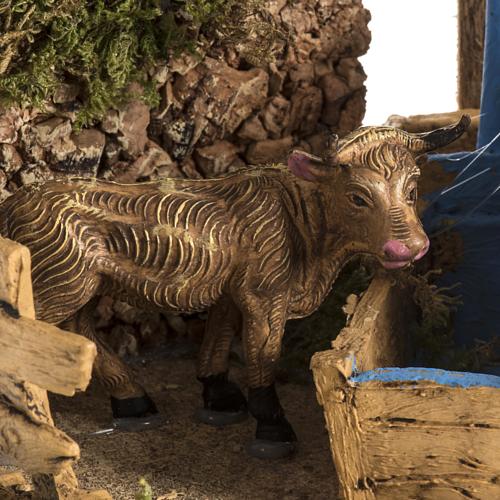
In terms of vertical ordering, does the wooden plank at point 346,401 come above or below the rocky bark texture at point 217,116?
below

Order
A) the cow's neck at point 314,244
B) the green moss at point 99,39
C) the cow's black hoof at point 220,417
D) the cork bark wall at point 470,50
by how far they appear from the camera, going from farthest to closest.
→ 1. the cork bark wall at point 470,50
2. the cow's black hoof at point 220,417
3. the green moss at point 99,39
4. the cow's neck at point 314,244

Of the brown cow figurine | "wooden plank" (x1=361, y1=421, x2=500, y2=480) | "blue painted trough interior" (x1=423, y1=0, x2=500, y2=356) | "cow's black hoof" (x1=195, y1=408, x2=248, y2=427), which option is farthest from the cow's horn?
"cow's black hoof" (x1=195, y1=408, x2=248, y2=427)

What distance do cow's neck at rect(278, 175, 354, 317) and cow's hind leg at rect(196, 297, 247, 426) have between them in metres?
0.23

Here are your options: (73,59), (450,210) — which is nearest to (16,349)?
(73,59)

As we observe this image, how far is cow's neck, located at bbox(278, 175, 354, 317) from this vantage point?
202 cm

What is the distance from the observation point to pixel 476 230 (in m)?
2.43

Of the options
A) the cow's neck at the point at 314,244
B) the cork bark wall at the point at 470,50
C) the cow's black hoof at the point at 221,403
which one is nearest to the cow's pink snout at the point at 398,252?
the cow's neck at the point at 314,244

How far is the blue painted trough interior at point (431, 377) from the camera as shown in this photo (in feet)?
5.24

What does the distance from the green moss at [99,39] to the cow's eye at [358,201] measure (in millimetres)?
702

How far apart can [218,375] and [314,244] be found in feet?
1.48

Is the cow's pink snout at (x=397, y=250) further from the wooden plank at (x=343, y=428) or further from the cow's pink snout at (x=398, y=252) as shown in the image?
the wooden plank at (x=343, y=428)

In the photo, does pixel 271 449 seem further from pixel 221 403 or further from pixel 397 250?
pixel 397 250

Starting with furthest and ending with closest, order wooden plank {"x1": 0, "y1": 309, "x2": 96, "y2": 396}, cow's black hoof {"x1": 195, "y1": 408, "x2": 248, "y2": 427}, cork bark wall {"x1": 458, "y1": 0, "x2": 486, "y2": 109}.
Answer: cork bark wall {"x1": 458, "y1": 0, "x2": 486, "y2": 109}
cow's black hoof {"x1": 195, "y1": 408, "x2": 248, "y2": 427}
wooden plank {"x1": 0, "y1": 309, "x2": 96, "y2": 396}

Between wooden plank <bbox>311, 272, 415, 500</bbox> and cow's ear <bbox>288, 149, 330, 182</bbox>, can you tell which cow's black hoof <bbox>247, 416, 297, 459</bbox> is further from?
cow's ear <bbox>288, 149, 330, 182</bbox>
